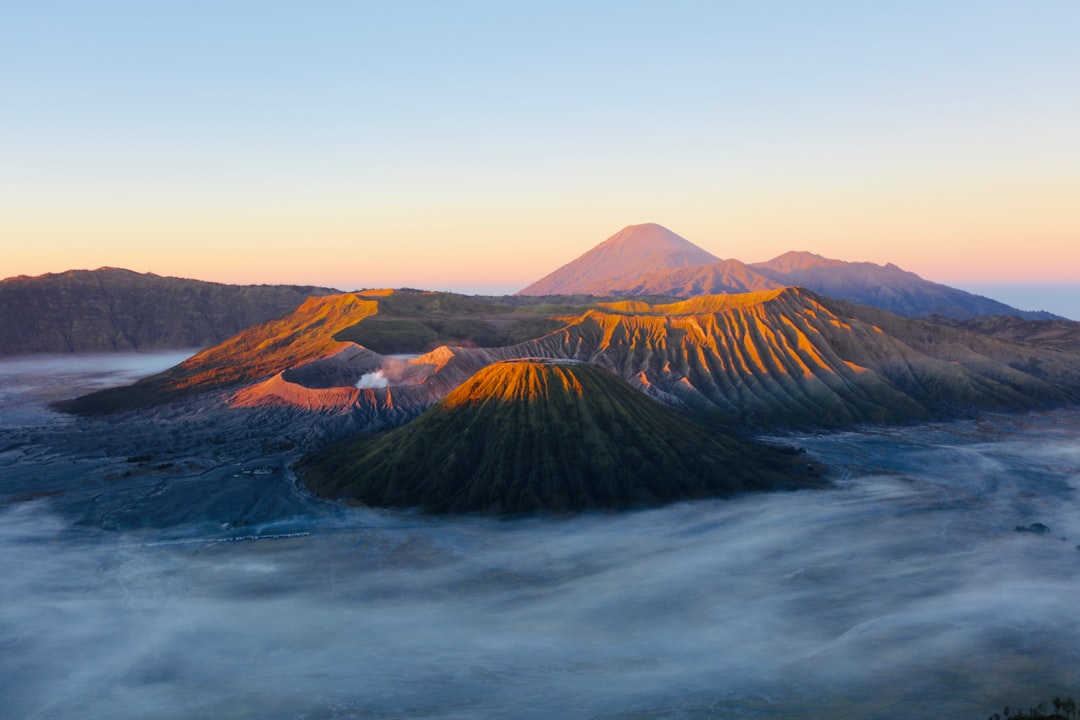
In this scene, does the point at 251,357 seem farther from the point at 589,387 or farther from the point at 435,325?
the point at 589,387

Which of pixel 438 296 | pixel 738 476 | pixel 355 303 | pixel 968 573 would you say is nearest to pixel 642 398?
pixel 738 476

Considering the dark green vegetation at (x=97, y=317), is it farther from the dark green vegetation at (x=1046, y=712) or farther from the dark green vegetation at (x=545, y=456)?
the dark green vegetation at (x=1046, y=712)

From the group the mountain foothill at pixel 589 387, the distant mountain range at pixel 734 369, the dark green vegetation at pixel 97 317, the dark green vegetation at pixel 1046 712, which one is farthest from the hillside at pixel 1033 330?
the dark green vegetation at pixel 97 317

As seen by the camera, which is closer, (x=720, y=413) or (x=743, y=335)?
(x=720, y=413)

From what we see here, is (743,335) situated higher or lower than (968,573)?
higher

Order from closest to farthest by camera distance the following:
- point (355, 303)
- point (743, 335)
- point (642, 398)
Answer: point (642, 398), point (743, 335), point (355, 303)

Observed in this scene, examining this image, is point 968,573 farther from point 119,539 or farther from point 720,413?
point 119,539

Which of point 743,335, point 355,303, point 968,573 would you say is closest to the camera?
point 968,573
